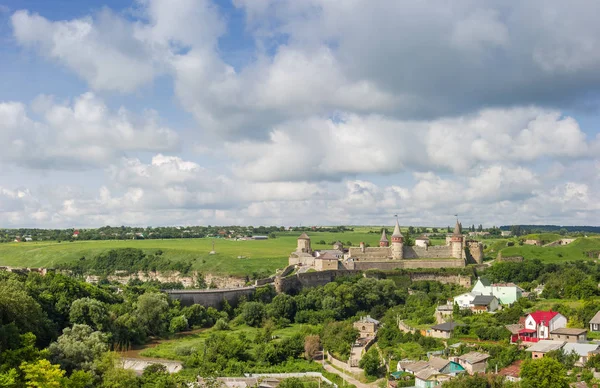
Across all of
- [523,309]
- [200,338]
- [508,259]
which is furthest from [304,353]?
[508,259]

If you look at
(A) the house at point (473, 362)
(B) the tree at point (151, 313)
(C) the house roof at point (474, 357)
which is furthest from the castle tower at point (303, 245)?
(A) the house at point (473, 362)

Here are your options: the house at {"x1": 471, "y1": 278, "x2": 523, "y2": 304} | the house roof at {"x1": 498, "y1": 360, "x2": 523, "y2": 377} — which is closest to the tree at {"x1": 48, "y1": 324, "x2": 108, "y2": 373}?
the house roof at {"x1": 498, "y1": 360, "x2": 523, "y2": 377}

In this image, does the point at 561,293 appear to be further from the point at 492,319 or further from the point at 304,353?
the point at 304,353

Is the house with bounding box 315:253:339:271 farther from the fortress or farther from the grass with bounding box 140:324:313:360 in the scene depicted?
the grass with bounding box 140:324:313:360

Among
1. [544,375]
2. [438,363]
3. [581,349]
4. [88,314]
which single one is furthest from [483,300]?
[88,314]

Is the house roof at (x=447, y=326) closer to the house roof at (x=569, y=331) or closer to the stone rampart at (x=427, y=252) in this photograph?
the house roof at (x=569, y=331)
